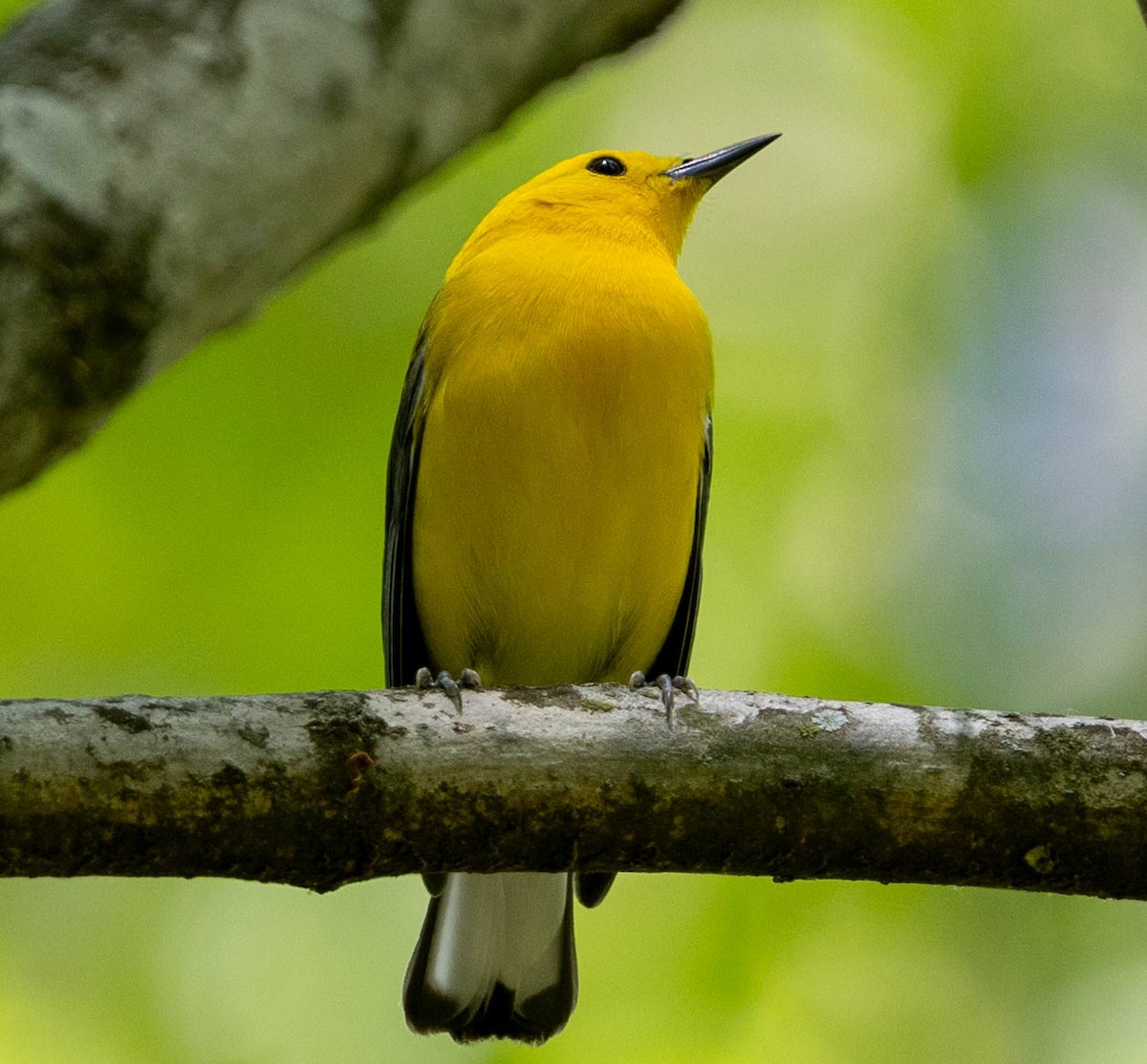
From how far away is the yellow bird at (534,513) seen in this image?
4.35 m

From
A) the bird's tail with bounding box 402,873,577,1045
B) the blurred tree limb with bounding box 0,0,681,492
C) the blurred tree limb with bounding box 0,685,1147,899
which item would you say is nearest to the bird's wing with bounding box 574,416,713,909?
the bird's tail with bounding box 402,873,577,1045

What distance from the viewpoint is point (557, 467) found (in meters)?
4.33

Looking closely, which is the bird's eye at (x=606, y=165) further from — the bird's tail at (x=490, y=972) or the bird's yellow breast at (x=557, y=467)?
the bird's tail at (x=490, y=972)

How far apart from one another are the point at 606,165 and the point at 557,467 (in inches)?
73.6

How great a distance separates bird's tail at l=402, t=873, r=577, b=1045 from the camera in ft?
14.3

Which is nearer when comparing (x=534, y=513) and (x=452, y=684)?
(x=452, y=684)

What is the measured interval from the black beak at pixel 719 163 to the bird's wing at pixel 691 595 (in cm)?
127

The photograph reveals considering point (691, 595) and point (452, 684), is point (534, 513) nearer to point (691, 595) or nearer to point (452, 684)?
point (691, 595)

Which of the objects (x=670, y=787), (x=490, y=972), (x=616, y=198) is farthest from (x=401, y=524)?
(x=670, y=787)

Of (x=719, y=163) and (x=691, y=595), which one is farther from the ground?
(x=719, y=163)

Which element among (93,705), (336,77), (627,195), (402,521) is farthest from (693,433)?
(93,705)

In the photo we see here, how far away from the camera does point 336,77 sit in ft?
8.76

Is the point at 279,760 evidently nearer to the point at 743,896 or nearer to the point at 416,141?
the point at 416,141

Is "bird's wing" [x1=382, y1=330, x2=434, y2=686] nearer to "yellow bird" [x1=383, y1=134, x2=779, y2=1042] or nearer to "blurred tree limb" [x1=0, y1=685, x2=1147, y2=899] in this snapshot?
"yellow bird" [x1=383, y1=134, x2=779, y2=1042]
